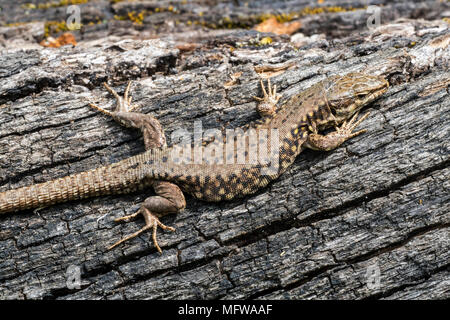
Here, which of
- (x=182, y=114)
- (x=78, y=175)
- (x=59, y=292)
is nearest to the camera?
(x=59, y=292)

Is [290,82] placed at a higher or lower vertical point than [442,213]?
higher

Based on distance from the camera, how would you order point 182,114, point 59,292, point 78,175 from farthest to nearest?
point 182,114 < point 78,175 < point 59,292

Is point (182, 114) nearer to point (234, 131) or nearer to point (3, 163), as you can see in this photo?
point (234, 131)

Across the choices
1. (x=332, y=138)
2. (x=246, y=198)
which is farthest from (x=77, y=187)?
(x=332, y=138)

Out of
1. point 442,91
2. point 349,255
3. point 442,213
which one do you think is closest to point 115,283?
point 349,255

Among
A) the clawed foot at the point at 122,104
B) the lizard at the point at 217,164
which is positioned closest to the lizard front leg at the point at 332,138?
the lizard at the point at 217,164

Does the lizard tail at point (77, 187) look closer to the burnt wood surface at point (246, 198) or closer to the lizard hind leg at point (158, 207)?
the burnt wood surface at point (246, 198)

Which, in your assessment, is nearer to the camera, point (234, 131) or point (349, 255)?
point (349, 255)
